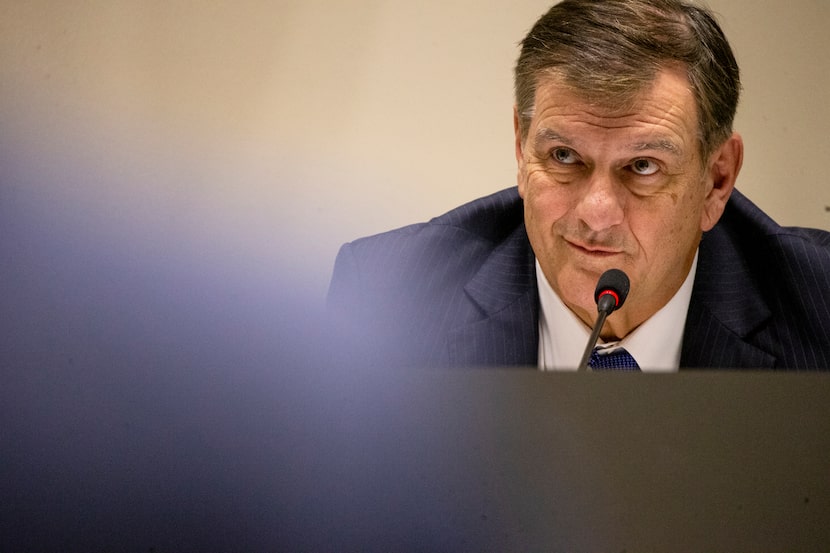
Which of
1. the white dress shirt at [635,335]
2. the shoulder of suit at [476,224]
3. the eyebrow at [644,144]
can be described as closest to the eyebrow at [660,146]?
the eyebrow at [644,144]

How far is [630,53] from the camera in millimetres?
1374

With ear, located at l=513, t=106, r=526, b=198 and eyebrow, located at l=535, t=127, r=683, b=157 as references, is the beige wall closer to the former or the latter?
ear, located at l=513, t=106, r=526, b=198

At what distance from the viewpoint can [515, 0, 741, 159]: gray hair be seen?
1381 mm

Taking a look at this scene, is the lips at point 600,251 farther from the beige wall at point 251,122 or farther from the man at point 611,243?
the beige wall at point 251,122

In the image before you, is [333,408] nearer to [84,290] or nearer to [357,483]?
[357,483]

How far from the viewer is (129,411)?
538 millimetres

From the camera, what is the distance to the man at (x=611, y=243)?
1.39 meters

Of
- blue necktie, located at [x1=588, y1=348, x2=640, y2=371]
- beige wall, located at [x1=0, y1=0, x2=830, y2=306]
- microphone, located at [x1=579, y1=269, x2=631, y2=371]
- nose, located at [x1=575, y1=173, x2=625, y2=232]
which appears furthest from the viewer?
beige wall, located at [x1=0, y1=0, x2=830, y2=306]

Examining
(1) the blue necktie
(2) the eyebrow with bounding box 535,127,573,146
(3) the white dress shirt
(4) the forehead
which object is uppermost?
(4) the forehead

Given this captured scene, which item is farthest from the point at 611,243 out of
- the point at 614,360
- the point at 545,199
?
the point at 614,360

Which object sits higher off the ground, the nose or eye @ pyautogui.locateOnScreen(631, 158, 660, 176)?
eye @ pyautogui.locateOnScreen(631, 158, 660, 176)

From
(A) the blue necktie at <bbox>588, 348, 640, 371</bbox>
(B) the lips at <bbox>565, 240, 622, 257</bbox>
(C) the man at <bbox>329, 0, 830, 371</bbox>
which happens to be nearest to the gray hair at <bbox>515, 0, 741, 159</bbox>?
(C) the man at <bbox>329, 0, 830, 371</bbox>

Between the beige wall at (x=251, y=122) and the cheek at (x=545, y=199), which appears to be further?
the beige wall at (x=251, y=122)

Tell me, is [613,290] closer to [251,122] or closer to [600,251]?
[600,251]
